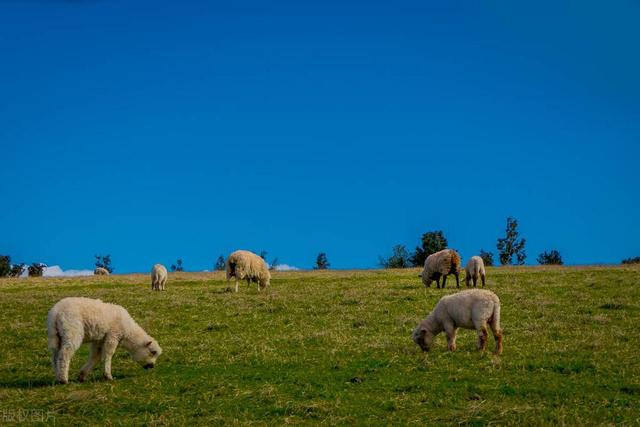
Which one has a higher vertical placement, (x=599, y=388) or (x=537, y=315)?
(x=537, y=315)

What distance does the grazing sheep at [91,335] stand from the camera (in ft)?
42.6

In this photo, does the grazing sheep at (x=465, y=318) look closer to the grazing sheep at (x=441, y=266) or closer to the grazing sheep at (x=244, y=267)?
the grazing sheep at (x=441, y=266)

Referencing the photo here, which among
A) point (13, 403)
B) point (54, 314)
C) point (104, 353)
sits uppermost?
point (54, 314)

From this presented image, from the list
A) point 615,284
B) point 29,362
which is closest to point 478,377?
point 29,362

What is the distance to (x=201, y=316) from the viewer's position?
931 inches

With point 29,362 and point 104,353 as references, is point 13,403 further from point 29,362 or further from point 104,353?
point 29,362

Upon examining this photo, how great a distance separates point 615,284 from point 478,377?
867 inches

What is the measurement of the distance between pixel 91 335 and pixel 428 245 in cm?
9087

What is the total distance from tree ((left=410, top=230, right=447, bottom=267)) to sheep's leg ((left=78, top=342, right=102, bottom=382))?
87.7 metres

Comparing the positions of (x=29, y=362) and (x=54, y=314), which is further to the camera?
(x=29, y=362)

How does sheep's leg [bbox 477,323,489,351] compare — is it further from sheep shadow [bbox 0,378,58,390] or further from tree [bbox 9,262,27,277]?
tree [bbox 9,262,27,277]

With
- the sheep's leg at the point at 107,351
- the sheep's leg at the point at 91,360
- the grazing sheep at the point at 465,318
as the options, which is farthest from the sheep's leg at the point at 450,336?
the sheep's leg at the point at 91,360

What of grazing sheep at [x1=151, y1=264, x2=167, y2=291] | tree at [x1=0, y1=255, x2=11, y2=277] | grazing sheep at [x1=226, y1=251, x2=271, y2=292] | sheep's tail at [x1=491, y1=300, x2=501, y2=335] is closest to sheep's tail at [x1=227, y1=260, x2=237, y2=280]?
grazing sheep at [x1=226, y1=251, x2=271, y2=292]
